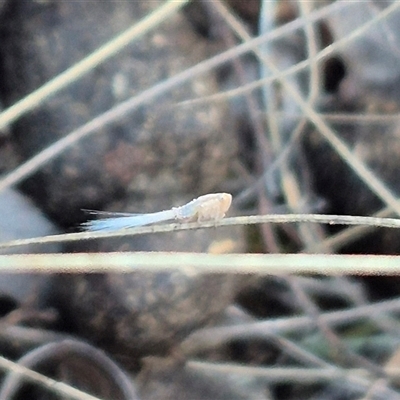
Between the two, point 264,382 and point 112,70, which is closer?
point 112,70

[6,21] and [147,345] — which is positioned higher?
[6,21]

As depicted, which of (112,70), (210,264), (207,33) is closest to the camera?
(210,264)

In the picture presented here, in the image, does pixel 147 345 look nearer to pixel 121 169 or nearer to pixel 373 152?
pixel 121 169

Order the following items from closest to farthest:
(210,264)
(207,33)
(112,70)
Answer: (210,264) → (112,70) → (207,33)

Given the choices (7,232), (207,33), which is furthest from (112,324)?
(207,33)

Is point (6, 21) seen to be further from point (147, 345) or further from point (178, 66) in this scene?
point (147, 345)

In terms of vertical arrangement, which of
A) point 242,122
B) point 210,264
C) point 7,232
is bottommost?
point 210,264

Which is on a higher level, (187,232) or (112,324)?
(187,232)

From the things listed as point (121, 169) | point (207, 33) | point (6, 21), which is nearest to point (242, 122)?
point (207, 33)

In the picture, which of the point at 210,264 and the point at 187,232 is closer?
the point at 210,264
